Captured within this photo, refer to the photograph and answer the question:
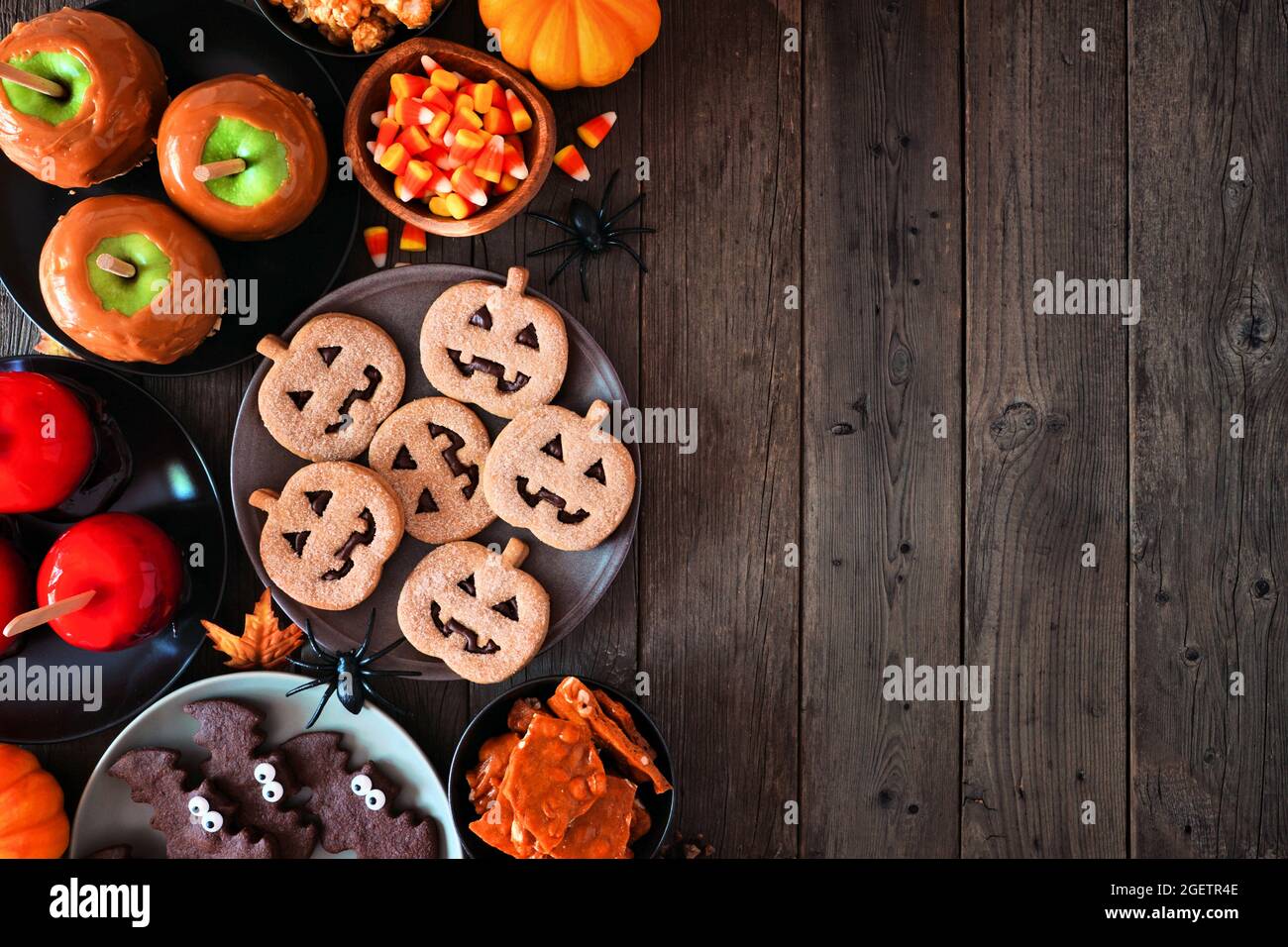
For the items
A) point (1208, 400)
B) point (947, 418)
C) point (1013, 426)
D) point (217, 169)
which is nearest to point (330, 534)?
point (217, 169)

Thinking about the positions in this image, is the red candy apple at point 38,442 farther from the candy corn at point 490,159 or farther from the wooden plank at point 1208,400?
the wooden plank at point 1208,400

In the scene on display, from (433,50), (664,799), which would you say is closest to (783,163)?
(433,50)

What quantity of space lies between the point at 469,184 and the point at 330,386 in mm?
501

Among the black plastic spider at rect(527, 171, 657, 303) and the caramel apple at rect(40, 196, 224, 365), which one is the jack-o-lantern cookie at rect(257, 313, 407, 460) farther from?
the black plastic spider at rect(527, 171, 657, 303)

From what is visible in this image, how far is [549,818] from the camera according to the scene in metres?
1.65

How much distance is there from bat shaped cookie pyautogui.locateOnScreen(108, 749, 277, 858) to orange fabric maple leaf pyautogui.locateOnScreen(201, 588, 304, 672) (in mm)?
225

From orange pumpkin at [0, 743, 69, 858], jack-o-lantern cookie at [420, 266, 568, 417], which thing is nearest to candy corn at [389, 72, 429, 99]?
jack-o-lantern cookie at [420, 266, 568, 417]

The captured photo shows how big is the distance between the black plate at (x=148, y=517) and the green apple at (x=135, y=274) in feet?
0.89

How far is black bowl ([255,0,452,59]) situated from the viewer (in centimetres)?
179

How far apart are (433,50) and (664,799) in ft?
5.25

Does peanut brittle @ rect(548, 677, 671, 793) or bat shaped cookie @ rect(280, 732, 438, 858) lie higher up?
peanut brittle @ rect(548, 677, 671, 793)

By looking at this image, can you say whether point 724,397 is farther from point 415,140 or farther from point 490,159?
point 415,140

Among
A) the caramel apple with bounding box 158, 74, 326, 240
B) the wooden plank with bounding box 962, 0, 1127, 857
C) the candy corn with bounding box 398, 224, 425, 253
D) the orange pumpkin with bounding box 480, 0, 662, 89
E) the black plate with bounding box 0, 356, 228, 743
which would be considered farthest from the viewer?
the wooden plank with bounding box 962, 0, 1127, 857
